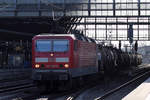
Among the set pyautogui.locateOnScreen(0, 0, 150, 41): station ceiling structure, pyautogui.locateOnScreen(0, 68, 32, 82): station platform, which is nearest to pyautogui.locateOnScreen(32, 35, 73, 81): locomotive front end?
pyautogui.locateOnScreen(0, 68, 32, 82): station platform

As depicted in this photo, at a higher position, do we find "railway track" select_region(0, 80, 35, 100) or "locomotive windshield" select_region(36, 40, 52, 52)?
"locomotive windshield" select_region(36, 40, 52, 52)

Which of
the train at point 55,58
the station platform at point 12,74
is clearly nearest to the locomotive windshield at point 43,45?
the train at point 55,58

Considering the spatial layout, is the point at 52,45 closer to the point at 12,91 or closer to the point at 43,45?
the point at 43,45

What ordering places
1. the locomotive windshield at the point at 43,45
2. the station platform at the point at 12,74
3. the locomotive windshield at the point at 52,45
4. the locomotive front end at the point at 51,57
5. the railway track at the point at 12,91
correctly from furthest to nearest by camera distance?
the station platform at the point at 12,74
the locomotive windshield at the point at 43,45
the locomotive windshield at the point at 52,45
the locomotive front end at the point at 51,57
the railway track at the point at 12,91

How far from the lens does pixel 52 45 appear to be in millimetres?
19203

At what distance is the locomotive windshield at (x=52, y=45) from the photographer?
1900 centimetres

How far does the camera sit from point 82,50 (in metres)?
21.0

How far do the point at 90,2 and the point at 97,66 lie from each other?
2727 centimetres

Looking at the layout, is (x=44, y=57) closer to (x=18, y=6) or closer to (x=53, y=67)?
(x=53, y=67)

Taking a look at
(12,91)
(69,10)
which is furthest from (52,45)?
(69,10)

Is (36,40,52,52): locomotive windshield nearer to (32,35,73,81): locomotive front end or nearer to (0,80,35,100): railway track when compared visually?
(32,35,73,81): locomotive front end

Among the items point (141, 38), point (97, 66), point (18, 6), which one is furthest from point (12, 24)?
point (97, 66)

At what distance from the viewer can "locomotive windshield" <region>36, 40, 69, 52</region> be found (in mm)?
19000

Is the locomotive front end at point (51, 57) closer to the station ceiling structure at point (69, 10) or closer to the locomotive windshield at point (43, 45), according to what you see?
the locomotive windshield at point (43, 45)
